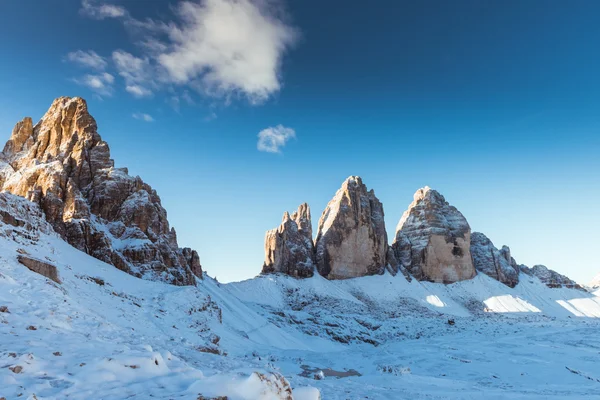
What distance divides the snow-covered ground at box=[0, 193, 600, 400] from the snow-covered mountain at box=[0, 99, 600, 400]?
7 cm

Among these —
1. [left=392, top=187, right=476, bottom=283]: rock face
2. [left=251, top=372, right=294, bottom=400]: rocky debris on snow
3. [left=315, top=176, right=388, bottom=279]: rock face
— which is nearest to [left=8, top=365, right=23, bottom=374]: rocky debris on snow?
[left=251, top=372, right=294, bottom=400]: rocky debris on snow

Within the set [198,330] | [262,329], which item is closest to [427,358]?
[198,330]

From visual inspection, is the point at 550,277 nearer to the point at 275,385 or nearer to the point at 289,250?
the point at 289,250

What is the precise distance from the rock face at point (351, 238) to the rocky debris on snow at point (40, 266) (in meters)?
69.8

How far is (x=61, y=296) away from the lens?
1563 centimetres

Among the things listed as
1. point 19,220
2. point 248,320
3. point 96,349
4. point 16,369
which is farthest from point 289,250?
point 16,369

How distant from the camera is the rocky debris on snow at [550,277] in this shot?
97.6 metres

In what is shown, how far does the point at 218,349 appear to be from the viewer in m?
21.4

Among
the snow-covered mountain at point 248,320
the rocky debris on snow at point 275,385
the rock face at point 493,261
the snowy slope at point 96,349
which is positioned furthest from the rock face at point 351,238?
the rocky debris on snow at point 275,385

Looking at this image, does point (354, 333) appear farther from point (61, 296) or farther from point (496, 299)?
point (496, 299)

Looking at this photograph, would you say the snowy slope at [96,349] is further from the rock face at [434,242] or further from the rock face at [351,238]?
the rock face at [434,242]

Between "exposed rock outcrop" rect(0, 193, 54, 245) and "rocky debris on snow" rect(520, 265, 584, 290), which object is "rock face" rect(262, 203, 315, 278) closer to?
"exposed rock outcrop" rect(0, 193, 54, 245)

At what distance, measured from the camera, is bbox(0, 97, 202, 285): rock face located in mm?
40156

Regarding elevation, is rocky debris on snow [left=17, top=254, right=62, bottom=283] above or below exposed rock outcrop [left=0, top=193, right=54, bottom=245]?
below
